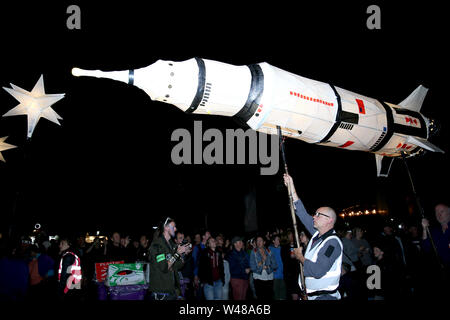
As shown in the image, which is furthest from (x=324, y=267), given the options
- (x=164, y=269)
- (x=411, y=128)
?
(x=411, y=128)

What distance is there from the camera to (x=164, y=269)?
4.53m

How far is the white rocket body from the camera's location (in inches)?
A: 130

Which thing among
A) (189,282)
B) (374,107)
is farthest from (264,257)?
(374,107)

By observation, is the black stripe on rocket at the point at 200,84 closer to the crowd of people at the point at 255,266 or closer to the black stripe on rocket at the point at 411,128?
the crowd of people at the point at 255,266

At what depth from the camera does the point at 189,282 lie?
823 centimetres

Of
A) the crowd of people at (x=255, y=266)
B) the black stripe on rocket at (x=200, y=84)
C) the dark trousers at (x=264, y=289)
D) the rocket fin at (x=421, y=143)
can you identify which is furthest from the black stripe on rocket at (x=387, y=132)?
the dark trousers at (x=264, y=289)

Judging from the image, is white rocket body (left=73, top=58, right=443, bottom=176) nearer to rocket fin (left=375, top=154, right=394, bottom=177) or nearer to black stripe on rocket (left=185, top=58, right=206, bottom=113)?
black stripe on rocket (left=185, top=58, right=206, bottom=113)

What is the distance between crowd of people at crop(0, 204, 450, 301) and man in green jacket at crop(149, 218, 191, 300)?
16 mm

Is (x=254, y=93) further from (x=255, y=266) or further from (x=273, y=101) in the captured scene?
(x=255, y=266)

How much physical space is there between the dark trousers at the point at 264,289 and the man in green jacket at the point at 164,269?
328 centimetres

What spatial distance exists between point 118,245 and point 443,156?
944cm

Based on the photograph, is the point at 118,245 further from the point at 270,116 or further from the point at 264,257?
the point at 270,116

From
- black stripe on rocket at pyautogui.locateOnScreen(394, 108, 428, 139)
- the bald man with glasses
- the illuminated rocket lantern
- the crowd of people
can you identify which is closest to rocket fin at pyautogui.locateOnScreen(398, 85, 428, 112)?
black stripe on rocket at pyautogui.locateOnScreen(394, 108, 428, 139)

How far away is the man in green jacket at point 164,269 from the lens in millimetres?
4547
